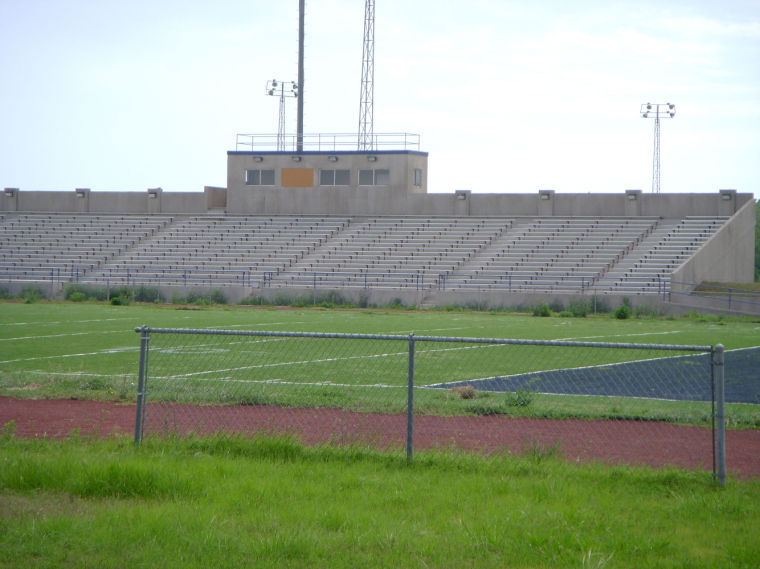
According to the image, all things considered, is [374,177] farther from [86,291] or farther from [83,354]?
[83,354]

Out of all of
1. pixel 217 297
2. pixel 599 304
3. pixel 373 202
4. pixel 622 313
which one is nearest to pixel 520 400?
pixel 622 313

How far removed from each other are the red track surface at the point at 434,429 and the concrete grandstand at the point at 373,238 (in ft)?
94.5

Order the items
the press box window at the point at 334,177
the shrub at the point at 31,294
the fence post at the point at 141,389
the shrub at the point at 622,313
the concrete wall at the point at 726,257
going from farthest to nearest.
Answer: the press box window at the point at 334,177 → the concrete wall at the point at 726,257 → the shrub at the point at 31,294 → the shrub at the point at 622,313 → the fence post at the point at 141,389

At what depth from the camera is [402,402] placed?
12055mm

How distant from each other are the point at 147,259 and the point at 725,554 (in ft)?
157

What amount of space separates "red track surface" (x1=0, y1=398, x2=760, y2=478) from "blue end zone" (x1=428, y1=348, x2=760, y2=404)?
1.85 m

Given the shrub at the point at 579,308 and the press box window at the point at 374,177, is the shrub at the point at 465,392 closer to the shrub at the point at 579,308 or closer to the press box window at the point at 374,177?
the shrub at the point at 579,308

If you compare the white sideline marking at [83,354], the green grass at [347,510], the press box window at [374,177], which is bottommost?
the white sideline marking at [83,354]

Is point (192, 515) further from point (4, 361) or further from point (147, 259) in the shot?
point (147, 259)

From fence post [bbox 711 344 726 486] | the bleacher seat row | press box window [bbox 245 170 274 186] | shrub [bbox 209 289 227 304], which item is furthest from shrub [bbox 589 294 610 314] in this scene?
fence post [bbox 711 344 726 486]

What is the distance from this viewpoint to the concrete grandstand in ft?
143

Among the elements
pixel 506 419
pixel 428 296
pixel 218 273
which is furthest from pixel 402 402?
pixel 218 273

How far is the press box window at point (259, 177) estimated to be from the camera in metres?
58.1

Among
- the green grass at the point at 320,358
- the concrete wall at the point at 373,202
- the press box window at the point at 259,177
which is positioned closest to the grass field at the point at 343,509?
the green grass at the point at 320,358
